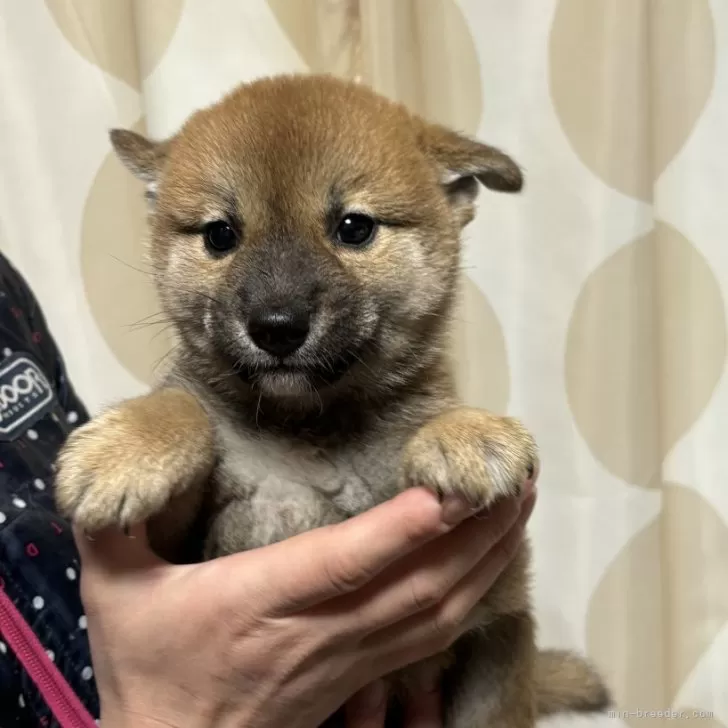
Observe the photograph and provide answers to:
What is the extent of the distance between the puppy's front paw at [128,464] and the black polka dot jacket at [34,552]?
201 mm

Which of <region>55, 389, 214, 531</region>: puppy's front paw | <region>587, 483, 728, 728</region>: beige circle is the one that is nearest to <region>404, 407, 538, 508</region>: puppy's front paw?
<region>55, 389, 214, 531</region>: puppy's front paw

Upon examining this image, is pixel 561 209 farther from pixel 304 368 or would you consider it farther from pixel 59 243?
pixel 59 243

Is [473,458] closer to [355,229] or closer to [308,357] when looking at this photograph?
[308,357]

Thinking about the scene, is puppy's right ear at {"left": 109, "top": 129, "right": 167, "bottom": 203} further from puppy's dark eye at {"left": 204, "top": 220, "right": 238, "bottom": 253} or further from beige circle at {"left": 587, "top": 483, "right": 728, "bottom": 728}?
beige circle at {"left": 587, "top": 483, "right": 728, "bottom": 728}

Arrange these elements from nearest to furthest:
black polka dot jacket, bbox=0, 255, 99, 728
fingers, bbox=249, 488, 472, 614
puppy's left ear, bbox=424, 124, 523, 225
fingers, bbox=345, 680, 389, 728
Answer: fingers, bbox=249, 488, 472, 614 → black polka dot jacket, bbox=0, 255, 99, 728 → fingers, bbox=345, 680, 389, 728 → puppy's left ear, bbox=424, 124, 523, 225

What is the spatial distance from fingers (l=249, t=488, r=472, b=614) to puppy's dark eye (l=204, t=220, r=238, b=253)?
455 millimetres

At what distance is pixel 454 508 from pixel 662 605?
1.20 m

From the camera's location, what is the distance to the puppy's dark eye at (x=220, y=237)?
1.06m

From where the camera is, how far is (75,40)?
1.66m

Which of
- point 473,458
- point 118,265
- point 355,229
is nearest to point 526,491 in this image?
point 473,458

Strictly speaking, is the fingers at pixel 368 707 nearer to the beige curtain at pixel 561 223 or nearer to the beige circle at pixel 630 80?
the beige curtain at pixel 561 223

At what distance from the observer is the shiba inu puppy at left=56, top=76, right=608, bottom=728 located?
90cm

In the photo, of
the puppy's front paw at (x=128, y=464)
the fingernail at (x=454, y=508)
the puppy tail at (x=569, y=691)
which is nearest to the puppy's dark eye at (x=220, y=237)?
the puppy's front paw at (x=128, y=464)

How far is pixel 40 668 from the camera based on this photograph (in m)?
0.92
